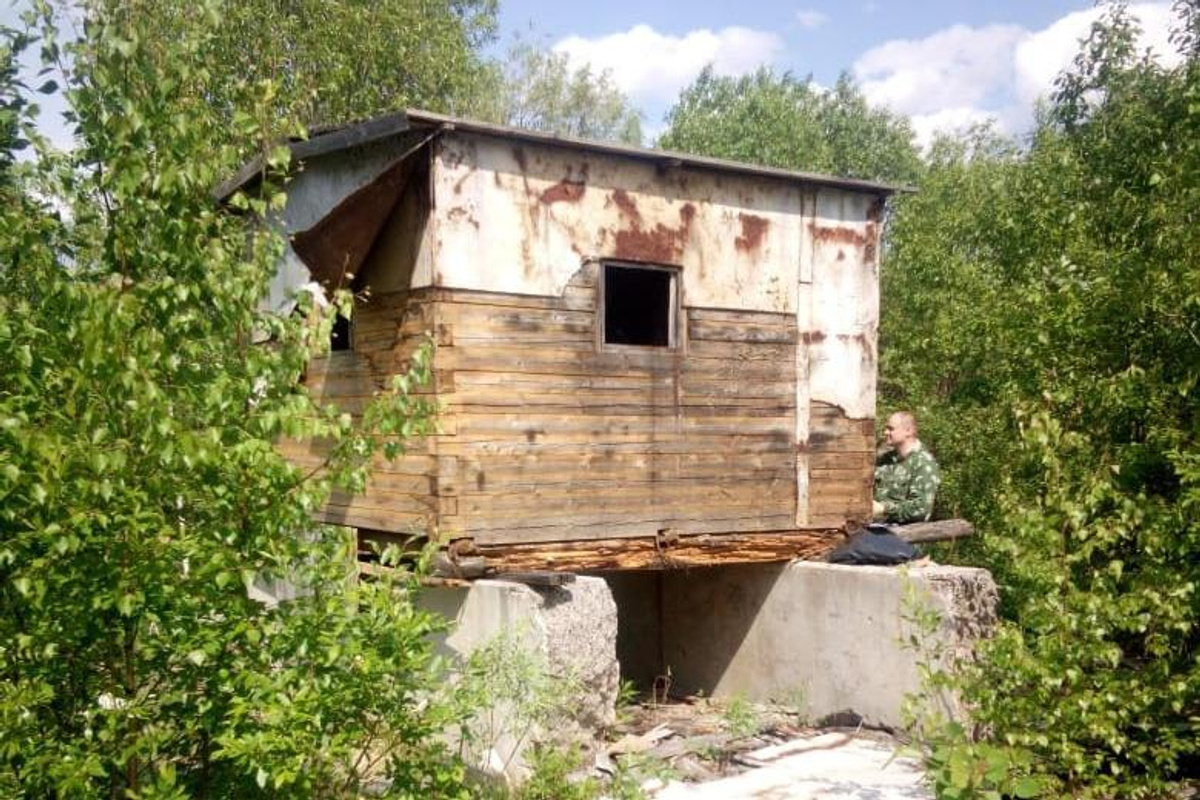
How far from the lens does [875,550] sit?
32.9 feet

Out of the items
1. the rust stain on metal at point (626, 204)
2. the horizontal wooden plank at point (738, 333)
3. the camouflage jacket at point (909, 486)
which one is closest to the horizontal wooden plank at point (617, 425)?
the horizontal wooden plank at point (738, 333)

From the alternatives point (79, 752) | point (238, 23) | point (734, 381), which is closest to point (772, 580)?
point (734, 381)

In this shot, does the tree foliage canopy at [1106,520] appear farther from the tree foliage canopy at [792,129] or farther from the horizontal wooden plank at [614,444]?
the tree foliage canopy at [792,129]

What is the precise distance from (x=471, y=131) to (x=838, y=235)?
387 cm

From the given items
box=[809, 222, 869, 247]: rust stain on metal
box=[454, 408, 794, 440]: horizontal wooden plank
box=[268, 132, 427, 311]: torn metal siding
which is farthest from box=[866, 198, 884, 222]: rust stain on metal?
box=[268, 132, 427, 311]: torn metal siding

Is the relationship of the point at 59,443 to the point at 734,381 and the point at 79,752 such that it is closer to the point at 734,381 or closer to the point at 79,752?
the point at 79,752

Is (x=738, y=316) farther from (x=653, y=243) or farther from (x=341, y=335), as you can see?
(x=341, y=335)

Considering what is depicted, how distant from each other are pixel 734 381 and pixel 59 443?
6.73 meters

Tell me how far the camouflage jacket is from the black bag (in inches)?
13.4

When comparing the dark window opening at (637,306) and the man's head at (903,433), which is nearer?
the dark window opening at (637,306)

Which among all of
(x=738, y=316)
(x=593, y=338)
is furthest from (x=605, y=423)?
(x=738, y=316)

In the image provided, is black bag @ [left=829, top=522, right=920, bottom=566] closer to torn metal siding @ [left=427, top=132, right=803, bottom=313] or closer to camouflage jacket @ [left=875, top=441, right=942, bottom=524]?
camouflage jacket @ [left=875, top=441, right=942, bottom=524]

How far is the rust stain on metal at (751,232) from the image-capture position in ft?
31.4

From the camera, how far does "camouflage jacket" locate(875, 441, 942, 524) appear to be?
404 inches
